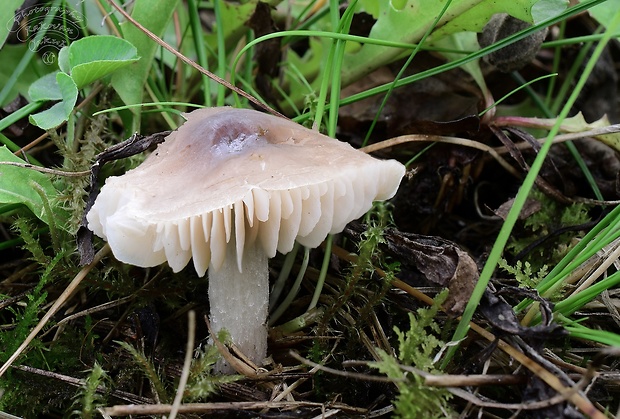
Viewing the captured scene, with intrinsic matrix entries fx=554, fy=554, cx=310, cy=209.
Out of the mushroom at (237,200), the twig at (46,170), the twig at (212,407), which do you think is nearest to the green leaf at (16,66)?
the twig at (46,170)

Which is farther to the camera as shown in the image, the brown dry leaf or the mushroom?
the brown dry leaf

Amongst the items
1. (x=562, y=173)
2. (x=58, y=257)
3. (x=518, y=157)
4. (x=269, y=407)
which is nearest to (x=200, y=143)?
(x=58, y=257)

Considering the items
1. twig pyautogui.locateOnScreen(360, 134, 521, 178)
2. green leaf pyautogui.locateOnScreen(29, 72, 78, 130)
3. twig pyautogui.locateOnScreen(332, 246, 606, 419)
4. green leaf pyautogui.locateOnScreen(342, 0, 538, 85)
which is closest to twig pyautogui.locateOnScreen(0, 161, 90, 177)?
green leaf pyautogui.locateOnScreen(29, 72, 78, 130)

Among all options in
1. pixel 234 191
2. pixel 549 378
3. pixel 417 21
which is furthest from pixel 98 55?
pixel 549 378

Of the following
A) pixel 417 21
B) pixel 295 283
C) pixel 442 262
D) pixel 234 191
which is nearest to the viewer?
pixel 234 191

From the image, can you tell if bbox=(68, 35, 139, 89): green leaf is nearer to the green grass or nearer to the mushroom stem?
the green grass
